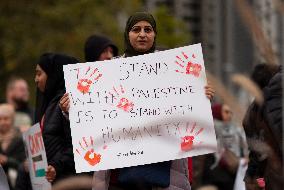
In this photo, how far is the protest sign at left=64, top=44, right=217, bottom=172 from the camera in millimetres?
4844

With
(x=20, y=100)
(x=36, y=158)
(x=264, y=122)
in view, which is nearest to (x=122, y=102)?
(x=264, y=122)

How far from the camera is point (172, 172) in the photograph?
16.4ft

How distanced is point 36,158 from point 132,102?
153 centimetres

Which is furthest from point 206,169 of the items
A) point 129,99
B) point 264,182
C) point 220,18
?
point 220,18

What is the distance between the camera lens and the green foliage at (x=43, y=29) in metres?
27.8

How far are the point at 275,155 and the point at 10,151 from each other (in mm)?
6110

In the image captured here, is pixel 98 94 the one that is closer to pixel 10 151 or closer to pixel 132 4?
pixel 10 151

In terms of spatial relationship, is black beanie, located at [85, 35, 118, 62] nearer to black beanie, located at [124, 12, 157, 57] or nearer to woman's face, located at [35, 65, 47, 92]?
woman's face, located at [35, 65, 47, 92]

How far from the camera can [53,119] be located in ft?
19.7

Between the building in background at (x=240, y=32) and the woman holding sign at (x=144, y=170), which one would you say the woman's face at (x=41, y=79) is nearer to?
the woman holding sign at (x=144, y=170)

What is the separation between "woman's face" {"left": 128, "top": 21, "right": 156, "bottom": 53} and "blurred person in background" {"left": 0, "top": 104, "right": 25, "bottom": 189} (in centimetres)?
317

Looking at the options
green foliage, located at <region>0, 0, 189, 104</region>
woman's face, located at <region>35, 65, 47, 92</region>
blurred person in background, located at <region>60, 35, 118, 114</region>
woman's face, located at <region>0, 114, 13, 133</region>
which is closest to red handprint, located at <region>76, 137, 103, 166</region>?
woman's face, located at <region>35, 65, 47, 92</region>

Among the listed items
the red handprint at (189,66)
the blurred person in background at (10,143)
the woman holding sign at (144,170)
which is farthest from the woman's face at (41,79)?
the blurred person in background at (10,143)

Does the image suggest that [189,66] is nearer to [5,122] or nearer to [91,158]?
[91,158]
